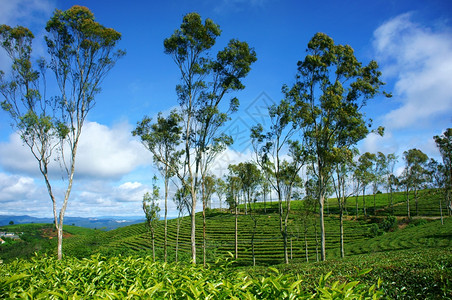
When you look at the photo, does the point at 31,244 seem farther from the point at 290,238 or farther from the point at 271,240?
the point at 290,238

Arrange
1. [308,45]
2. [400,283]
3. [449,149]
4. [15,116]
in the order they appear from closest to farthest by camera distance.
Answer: [400,283]
[15,116]
[308,45]
[449,149]

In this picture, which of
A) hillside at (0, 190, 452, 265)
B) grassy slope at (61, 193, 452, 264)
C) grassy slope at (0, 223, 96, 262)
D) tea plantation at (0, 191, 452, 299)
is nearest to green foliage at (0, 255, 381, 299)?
tea plantation at (0, 191, 452, 299)

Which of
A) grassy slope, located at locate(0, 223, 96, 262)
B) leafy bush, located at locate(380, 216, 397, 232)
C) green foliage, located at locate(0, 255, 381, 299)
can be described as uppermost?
green foliage, located at locate(0, 255, 381, 299)

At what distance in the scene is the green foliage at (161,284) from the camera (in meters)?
2.21

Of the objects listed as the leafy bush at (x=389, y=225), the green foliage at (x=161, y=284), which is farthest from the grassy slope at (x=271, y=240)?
Result: the green foliage at (x=161, y=284)

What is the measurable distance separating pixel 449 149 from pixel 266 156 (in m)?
28.0

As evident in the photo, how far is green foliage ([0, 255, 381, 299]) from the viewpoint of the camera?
2.21m

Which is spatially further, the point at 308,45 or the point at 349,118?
the point at 308,45

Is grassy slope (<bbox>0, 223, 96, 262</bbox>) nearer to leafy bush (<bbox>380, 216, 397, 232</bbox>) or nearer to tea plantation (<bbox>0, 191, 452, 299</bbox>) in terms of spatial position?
tea plantation (<bbox>0, 191, 452, 299</bbox>)

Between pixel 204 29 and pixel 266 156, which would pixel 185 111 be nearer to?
pixel 204 29

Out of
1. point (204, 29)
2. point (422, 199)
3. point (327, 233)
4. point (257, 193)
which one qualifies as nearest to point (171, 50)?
point (204, 29)

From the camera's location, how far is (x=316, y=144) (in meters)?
21.9

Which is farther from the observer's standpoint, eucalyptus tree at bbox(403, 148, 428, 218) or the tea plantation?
eucalyptus tree at bbox(403, 148, 428, 218)

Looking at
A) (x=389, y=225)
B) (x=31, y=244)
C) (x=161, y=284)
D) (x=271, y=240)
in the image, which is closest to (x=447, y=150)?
(x=389, y=225)
